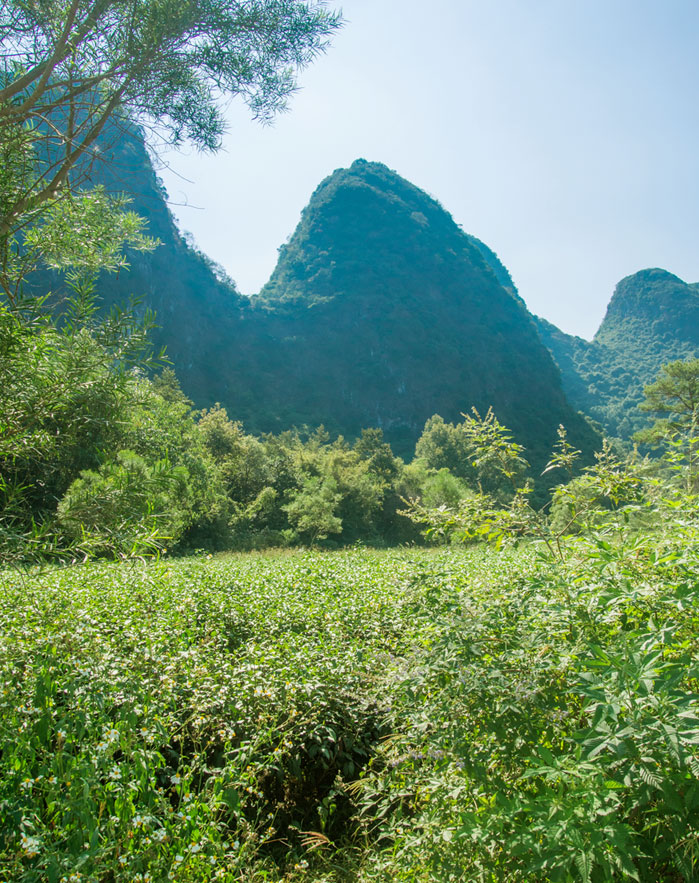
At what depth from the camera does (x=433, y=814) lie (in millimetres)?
2189

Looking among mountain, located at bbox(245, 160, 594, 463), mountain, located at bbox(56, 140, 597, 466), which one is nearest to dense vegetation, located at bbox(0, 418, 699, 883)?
mountain, located at bbox(56, 140, 597, 466)

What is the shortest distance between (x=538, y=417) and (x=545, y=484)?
54733 mm

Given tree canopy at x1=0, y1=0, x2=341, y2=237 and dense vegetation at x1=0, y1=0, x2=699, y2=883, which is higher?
tree canopy at x1=0, y1=0, x2=341, y2=237

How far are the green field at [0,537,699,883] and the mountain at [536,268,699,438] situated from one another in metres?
102

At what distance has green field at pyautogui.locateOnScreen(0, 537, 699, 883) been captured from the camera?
4.89ft

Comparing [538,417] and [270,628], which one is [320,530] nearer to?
[270,628]

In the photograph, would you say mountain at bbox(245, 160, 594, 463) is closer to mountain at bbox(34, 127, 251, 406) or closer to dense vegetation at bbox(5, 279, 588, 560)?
mountain at bbox(34, 127, 251, 406)

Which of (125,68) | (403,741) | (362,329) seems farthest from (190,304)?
(403,741)

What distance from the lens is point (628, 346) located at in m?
136

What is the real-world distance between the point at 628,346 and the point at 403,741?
157459 mm

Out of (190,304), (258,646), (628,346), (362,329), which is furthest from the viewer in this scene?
(362,329)

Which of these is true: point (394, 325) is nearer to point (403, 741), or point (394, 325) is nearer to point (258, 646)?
point (258, 646)

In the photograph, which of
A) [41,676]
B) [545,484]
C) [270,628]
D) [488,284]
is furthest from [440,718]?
[488,284]

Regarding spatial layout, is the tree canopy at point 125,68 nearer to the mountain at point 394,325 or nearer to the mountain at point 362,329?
the mountain at point 362,329
